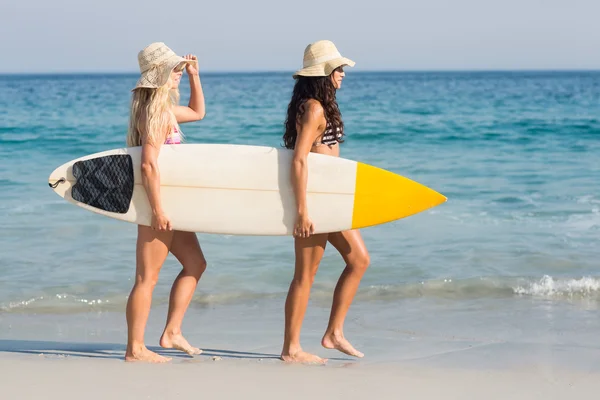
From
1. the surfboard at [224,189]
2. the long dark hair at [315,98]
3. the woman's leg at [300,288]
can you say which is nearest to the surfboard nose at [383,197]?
the surfboard at [224,189]

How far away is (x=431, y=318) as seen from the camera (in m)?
5.17

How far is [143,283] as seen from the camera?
3816mm

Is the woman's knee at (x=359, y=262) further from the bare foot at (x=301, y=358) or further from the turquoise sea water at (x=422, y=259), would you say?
the turquoise sea water at (x=422, y=259)

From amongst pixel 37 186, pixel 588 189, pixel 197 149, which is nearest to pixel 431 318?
pixel 197 149

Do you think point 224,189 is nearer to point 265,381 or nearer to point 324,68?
point 324,68

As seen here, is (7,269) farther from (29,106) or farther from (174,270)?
(29,106)

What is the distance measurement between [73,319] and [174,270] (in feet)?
4.24

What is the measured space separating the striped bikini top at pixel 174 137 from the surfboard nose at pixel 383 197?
2.78ft

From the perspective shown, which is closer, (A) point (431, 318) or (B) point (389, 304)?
(A) point (431, 318)

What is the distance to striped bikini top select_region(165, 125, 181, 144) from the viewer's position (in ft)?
12.5

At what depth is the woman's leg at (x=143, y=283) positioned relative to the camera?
12.5 feet

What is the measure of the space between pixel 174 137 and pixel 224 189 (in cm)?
35

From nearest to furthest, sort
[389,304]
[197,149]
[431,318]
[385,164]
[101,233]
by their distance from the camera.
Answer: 1. [197,149]
2. [431,318]
3. [389,304]
4. [101,233]
5. [385,164]

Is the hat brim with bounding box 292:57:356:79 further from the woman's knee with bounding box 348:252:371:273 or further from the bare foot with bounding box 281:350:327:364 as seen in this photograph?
the bare foot with bounding box 281:350:327:364
